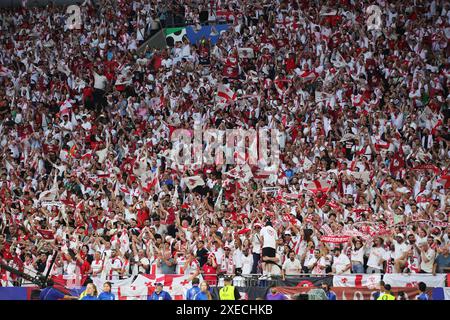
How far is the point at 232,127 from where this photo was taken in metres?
20.5

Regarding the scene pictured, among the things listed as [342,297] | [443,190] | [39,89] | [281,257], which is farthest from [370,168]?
[39,89]

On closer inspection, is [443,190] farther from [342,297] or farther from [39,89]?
[39,89]

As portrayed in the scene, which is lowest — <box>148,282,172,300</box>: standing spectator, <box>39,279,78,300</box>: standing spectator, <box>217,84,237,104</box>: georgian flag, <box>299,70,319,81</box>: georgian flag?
<box>39,279,78,300</box>: standing spectator

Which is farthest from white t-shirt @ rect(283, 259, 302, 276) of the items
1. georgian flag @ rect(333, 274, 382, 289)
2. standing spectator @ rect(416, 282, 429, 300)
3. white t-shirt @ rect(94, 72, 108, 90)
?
white t-shirt @ rect(94, 72, 108, 90)

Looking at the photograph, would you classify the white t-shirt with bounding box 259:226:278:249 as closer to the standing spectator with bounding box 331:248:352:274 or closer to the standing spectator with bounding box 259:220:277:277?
the standing spectator with bounding box 259:220:277:277

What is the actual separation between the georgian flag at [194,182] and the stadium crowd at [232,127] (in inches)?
1.8

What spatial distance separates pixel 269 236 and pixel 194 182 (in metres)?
3.24

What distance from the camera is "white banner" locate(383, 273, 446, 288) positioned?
14.6 m

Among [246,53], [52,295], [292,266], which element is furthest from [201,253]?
[246,53]

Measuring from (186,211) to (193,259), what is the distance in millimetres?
1946

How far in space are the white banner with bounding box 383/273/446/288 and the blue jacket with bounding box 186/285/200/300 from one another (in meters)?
3.01

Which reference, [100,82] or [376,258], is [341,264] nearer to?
[376,258]

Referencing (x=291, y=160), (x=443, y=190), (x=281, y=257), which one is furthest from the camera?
(x=291, y=160)

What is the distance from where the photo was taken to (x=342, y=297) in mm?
14719
